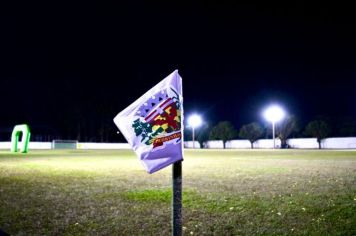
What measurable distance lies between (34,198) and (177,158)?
6146mm

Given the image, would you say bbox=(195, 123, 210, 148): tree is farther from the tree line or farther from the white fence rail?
the white fence rail

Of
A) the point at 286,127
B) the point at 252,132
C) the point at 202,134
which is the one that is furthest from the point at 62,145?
the point at 286,127

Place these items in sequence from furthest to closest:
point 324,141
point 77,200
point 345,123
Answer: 1. point 345,123
2. point 324,141
3. point 77,200

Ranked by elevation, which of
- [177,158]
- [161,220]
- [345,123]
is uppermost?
[345,123]

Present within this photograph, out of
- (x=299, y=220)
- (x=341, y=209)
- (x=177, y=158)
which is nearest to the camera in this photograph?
(x=177, y=158)

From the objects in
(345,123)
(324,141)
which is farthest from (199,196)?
(345,123)

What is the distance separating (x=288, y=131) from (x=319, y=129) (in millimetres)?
6524

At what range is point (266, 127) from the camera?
91.6 m

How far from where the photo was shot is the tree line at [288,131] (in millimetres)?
75000

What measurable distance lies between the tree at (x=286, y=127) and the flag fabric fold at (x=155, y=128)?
3005 inches

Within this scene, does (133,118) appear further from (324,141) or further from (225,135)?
(225,135)

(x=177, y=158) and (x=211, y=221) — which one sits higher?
(x=177, y=158)

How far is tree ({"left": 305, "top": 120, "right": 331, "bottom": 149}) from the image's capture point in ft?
240

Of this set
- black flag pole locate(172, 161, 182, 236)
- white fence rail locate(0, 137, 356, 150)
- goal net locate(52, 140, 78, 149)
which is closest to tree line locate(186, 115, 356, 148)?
white fence rail locate(0, 137, 356, 150)
